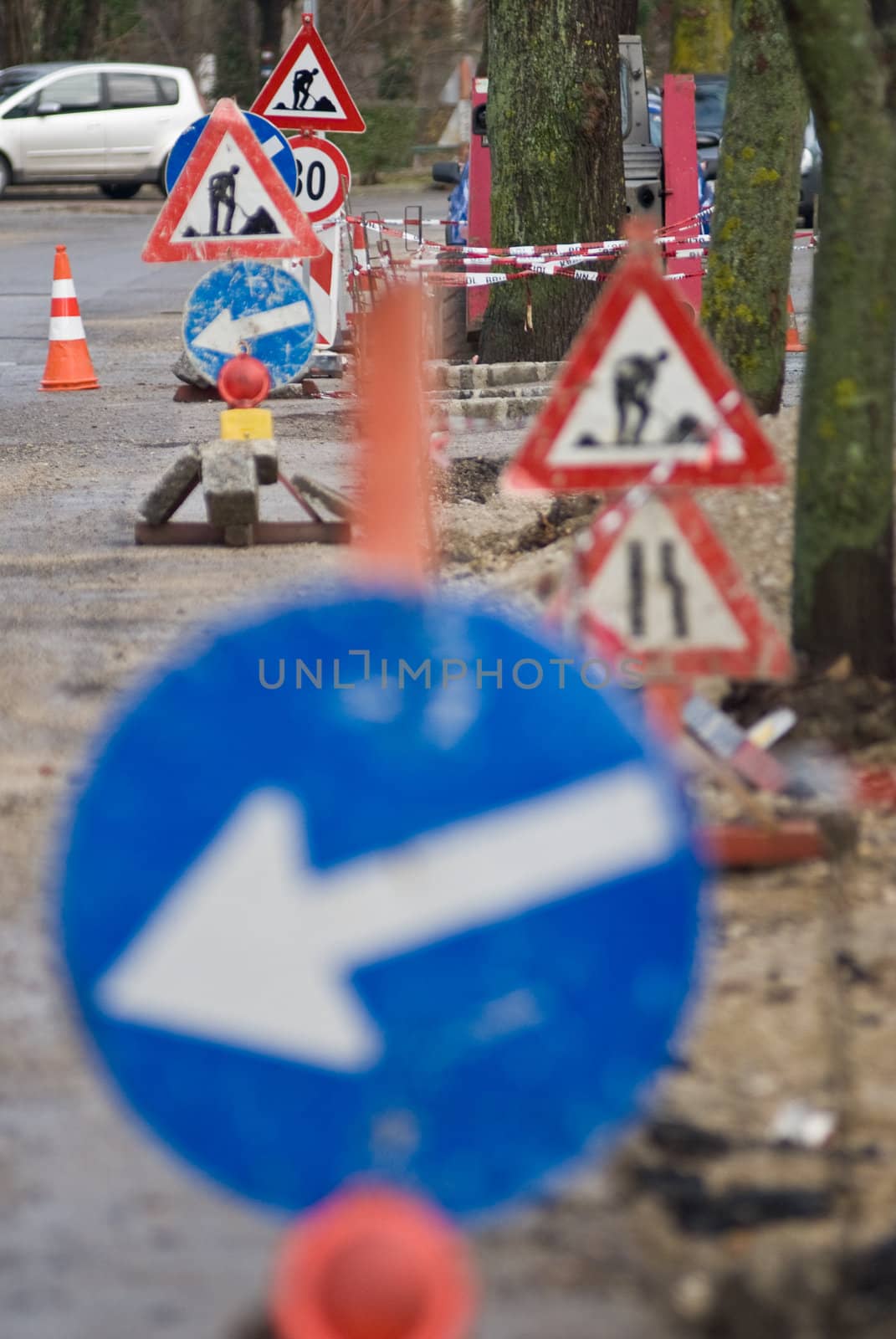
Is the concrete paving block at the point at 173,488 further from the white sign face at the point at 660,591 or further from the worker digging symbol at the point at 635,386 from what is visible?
the white sign face at the point at 660,591

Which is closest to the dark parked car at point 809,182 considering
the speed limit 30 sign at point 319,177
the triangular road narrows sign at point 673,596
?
the speed limit 30 sign at point 319,177

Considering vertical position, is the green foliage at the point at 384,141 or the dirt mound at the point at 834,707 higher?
the dirt mound at the point at 834,707

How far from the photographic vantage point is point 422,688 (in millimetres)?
2475

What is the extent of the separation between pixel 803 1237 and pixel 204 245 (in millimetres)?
6632

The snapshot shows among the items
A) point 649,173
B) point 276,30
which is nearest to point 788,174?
point 649,173

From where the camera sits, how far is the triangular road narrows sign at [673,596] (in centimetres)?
411

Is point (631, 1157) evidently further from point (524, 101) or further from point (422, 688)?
point (524, 101)

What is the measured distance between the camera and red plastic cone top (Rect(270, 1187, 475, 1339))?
2.52 m

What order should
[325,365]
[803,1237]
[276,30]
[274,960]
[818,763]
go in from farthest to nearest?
1. [276,30]
2. [325,365]
3. [818,763]
4. [803,1237]
5. [274,960]

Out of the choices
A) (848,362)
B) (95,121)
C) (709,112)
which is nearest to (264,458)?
(848,362)

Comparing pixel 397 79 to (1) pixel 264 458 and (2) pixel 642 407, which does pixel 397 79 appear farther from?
(2) pixel 642 407

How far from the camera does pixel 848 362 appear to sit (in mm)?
5980

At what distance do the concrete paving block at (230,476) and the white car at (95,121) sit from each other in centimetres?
2423

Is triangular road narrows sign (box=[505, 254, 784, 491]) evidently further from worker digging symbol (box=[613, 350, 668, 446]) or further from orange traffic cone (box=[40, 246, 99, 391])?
orange traffic cone (box=[40, 246, 99, 391])
